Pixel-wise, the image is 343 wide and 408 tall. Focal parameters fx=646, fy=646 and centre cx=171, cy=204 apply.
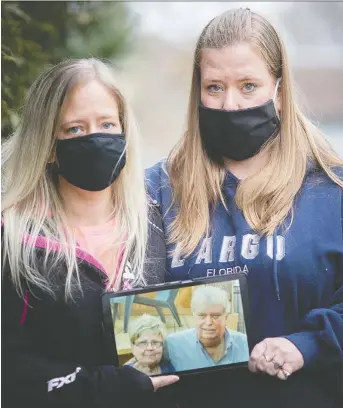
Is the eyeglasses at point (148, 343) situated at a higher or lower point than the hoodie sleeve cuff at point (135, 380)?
higher

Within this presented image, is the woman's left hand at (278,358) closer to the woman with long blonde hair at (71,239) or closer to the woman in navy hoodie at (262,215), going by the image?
the woman in navy hoodie at (262,215)

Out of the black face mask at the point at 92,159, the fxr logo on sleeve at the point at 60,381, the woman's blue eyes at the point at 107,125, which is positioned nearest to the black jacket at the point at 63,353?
the fxr logo on sleeve at the point at 60,381

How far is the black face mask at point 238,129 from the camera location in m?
1.46

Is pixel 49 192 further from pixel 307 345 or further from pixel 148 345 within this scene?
pixel 307 345

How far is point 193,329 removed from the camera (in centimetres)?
143

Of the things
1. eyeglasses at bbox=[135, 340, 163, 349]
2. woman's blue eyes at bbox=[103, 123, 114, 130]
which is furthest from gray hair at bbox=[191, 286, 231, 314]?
woman's blue eyes at bbox=[103, 123, 114, 130]

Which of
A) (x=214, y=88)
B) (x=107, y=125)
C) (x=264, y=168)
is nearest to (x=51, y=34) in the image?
(x=107, y=125)

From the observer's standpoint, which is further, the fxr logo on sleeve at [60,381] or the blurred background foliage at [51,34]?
the blurred background foliage at [51,34]

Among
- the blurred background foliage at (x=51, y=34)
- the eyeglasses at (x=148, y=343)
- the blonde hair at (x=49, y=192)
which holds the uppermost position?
the blurred background foliage at (x=51, y=34)

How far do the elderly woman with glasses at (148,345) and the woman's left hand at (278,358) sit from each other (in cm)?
19

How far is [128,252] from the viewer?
1459mm

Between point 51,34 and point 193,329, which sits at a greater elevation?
point 51,34

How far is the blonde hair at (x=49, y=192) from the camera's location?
1394 millimetres

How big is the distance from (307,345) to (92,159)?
62cm
